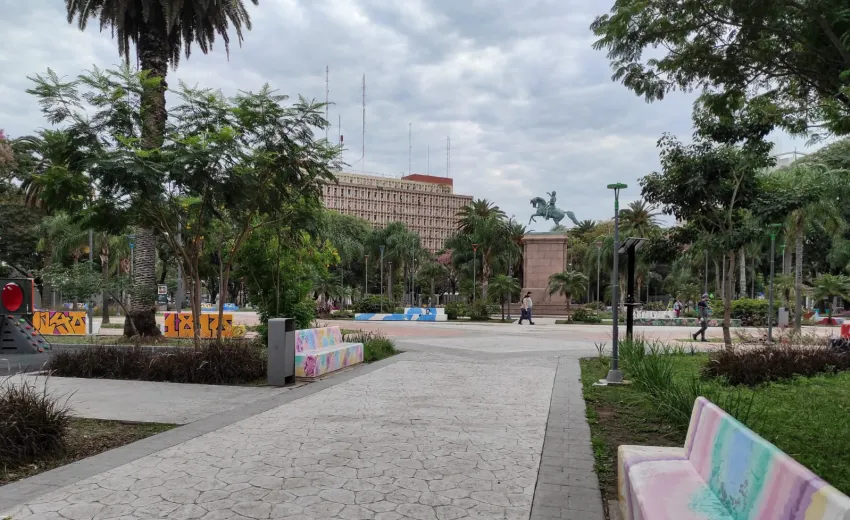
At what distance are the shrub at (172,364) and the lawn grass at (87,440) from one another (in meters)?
3.33

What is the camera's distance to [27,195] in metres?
32.9

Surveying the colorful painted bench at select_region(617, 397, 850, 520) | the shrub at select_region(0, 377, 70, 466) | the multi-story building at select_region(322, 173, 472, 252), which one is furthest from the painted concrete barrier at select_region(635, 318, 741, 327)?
the multi-story building at select_region(322, 173, 472, 252)

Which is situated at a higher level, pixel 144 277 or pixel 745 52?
pixel 745 52

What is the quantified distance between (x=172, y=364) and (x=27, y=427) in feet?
17.1

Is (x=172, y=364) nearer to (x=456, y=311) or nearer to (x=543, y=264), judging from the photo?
(x=456, y=311)

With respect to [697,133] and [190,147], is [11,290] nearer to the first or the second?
[190,147]

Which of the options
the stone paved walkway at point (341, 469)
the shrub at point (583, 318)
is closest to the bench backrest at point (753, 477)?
the stone paved walkway at point (341, 469)

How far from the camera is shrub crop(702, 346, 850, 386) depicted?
10.6 metres

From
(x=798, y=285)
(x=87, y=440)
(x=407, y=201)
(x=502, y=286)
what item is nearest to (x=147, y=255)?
(x=87, y=440)

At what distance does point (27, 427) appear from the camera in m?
5.63

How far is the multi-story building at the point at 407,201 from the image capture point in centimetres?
14338

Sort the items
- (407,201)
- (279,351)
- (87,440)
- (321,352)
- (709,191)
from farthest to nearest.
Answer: (407,201) → (709,191) → (321,352) → (279,351) → (87,440)

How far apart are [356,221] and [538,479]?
66845mm

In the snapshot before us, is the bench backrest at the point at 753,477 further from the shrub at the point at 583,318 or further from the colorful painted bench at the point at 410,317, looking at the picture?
the colorful painted bench at the point at 410,317
